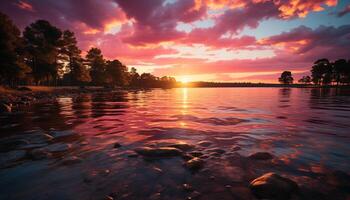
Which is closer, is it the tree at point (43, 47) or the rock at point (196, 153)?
the rock at point (196, 153)

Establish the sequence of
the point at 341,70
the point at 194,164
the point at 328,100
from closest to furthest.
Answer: the point at 194,164, the point at 328,100, the point at 341,70

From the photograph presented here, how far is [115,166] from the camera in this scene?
4.21 m

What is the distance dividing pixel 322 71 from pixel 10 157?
423ft

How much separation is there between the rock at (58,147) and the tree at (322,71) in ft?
417

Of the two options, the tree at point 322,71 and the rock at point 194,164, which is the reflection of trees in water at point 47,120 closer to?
the rock at point 194,164

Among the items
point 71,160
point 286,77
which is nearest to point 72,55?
point 71,160

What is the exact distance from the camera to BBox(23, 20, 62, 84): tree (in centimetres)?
4024

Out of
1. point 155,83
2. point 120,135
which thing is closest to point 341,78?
point 155,83

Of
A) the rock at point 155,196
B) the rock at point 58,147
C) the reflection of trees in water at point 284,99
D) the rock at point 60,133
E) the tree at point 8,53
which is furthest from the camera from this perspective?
the tree at point 8,53

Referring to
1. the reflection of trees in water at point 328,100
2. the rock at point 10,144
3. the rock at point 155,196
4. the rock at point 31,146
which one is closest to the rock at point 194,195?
the rock at point 155,196

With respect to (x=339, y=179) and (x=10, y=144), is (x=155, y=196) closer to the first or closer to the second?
(x=339, y=179)

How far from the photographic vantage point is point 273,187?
3.10 meters

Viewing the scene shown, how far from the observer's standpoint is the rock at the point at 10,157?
4363 millimetres

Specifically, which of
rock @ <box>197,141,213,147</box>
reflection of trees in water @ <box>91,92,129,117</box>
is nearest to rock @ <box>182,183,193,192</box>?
rock @ <box>197,141,213,147</box>
